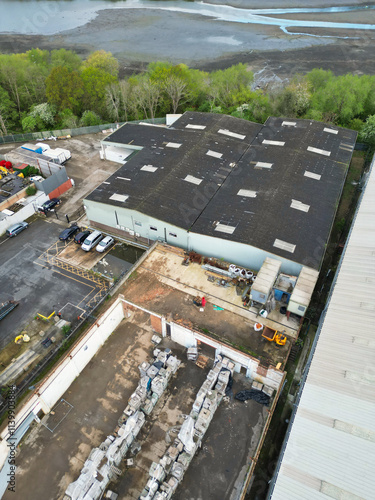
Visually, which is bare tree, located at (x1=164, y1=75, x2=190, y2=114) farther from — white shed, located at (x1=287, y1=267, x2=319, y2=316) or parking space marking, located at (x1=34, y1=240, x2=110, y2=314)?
white shed, located at (x1=287, y1=267, x2=319, y2=316)

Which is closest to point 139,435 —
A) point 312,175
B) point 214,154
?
point 312,175

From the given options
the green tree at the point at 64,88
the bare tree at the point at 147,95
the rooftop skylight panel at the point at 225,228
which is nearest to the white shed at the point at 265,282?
the rooftop skylight panel at the point at 225,228

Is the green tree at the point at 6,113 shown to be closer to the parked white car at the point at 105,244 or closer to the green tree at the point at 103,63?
the green tree at the point at 103,63

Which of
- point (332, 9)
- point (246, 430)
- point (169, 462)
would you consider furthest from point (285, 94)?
point (332, 9)

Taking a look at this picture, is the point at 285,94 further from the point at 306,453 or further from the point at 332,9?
the point at 332,9

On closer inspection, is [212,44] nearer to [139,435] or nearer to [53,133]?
[53,133]

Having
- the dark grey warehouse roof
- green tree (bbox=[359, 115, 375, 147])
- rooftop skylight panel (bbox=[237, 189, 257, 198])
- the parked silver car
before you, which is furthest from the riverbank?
the parked silver car
